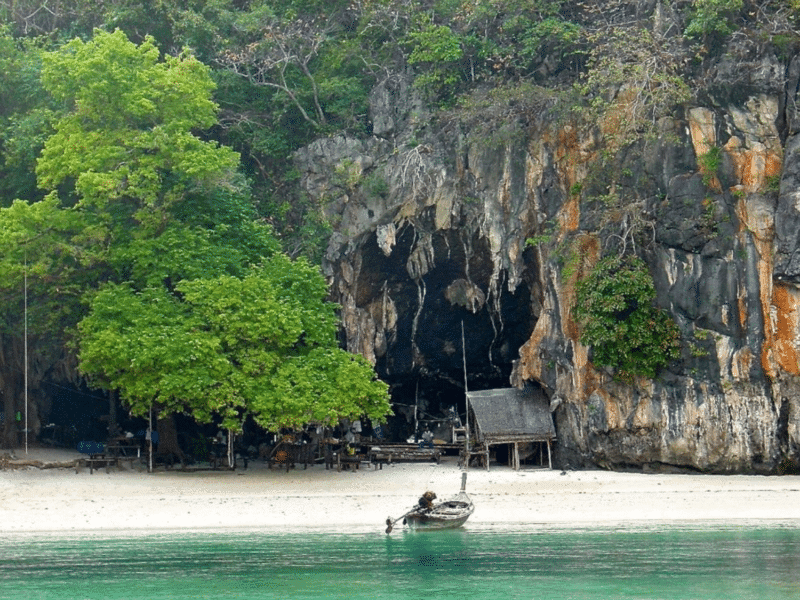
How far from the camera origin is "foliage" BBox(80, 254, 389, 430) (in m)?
27.0

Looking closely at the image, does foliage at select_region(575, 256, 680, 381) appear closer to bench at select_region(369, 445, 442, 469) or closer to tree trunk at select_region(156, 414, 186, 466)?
bench at select_region(369, 445, 442, 469)

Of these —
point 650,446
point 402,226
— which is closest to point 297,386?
point 402,226

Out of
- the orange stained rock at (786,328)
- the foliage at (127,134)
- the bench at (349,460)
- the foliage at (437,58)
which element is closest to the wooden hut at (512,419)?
the bench at (349,460)

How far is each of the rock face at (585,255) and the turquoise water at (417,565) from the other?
22.7 ft

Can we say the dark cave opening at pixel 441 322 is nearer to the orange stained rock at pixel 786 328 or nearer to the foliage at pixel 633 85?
the foliage at pixel 633 85

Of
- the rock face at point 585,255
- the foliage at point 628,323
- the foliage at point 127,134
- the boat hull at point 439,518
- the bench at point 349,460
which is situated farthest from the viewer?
the bench at point 349,460

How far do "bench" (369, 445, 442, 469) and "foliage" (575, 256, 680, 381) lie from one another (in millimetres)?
5952

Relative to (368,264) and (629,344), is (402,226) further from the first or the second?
(629,344)

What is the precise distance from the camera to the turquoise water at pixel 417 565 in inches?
630

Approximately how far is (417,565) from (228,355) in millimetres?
10798

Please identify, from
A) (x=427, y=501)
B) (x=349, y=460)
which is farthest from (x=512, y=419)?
(x=427, y=501)

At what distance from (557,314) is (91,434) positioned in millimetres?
14538

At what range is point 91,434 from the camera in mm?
34969

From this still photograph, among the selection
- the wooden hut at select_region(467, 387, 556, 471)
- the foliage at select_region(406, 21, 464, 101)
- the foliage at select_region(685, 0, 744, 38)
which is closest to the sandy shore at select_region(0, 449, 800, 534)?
the wooden hut at select_region(467, 387, 556, 471)
